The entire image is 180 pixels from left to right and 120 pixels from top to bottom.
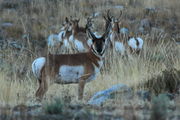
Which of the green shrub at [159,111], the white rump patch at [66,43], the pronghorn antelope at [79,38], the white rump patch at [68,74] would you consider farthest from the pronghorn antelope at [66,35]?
the green shrub at [159,111]

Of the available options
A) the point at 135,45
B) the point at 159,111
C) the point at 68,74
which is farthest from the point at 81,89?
the point at 135,45

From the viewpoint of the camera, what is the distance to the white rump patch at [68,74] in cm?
890

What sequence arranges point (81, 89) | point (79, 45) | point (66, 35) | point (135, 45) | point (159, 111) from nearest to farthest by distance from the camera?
point (159, 111)
point (81, 89)
point (135, 45)
point (79, 45)
point (66, 35)

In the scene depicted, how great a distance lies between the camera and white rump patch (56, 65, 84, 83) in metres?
8.90

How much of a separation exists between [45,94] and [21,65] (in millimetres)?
4904

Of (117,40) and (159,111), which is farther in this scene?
(117,40)

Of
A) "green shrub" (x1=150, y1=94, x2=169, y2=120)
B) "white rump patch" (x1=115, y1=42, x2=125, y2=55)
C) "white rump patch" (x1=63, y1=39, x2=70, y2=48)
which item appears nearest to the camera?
"green shrub" (x1=150, y1=94, x2=169, y2=120)

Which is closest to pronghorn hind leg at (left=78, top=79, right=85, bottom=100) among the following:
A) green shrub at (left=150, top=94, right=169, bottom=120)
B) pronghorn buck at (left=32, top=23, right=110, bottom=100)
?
pronghorn buck at (left=32, top=23, right=110, bottom=100)

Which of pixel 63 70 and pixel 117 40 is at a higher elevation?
pixel 117 40

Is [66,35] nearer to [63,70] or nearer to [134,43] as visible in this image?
[134,43]

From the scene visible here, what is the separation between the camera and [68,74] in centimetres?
892

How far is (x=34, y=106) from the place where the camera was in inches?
273

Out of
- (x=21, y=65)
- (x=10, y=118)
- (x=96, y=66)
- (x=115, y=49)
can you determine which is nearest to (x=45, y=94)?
(x=96, y=66)

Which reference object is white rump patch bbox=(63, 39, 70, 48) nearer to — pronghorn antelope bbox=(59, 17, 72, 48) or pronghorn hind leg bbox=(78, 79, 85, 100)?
pronghorn antelope bbox=(59, 17, 72, 48)
